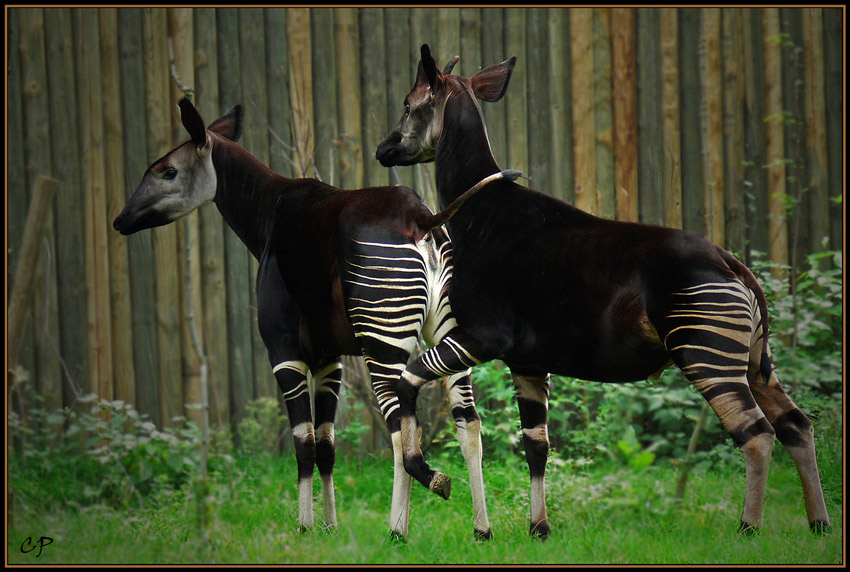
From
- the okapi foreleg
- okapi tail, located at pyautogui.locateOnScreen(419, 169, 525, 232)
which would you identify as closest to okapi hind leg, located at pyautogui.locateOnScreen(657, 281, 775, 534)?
okapi tail, located at pyautogui.locateOnScreen(419, 169, 525, 232)

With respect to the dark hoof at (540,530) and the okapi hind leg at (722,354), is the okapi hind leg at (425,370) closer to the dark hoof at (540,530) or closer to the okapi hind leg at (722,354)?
the dark hoof at (540,530)

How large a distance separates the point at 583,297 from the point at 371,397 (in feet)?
10.4

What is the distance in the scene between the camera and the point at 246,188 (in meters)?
5.35

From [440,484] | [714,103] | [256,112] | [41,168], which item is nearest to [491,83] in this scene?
[440,484]

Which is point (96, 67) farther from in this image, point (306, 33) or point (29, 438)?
point (29, 438)

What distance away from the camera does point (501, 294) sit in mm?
4484

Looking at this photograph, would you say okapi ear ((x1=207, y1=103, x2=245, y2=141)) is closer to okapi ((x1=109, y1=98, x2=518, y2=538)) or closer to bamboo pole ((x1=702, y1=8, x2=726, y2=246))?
okapi ((x1=109, y1=98, x2=518, y2=538))

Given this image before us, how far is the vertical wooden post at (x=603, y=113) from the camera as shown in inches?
304

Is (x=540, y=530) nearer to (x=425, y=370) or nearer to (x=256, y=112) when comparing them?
(x=425, y=370)

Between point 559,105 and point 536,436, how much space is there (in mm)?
3779

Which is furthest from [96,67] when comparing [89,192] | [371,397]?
[371,397]

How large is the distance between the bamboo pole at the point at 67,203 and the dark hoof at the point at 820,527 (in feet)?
17.7

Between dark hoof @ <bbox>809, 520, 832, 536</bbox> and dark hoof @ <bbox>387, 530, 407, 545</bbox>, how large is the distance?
6.74ft

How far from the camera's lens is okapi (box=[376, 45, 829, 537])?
3982mm
